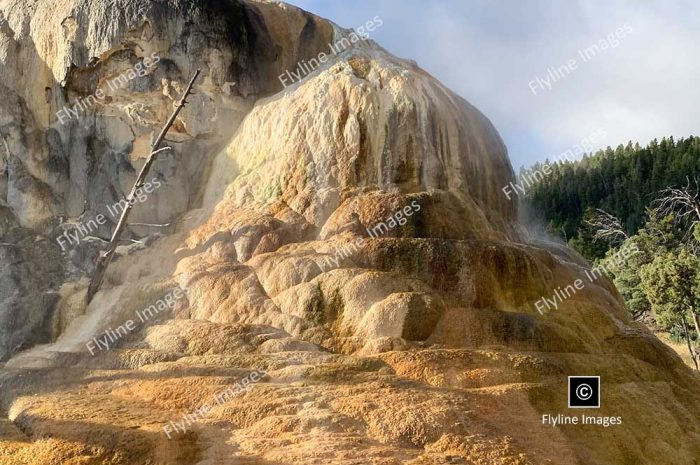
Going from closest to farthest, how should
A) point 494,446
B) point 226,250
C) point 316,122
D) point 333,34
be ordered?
point 494,446 → point 226,250 → point 316,122 → point 333,34

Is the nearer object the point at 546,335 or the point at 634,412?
the point at 634,412

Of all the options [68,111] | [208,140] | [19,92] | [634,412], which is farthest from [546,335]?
[19,92]

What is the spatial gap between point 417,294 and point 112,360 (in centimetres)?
377

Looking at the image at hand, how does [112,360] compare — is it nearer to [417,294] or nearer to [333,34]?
[417,294]

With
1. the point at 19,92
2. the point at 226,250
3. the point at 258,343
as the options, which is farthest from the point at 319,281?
the point at 19,92

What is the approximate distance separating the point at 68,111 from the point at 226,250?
555 cm

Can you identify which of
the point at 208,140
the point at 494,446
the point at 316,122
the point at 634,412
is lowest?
the point at 634,412

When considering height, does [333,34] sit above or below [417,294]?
above

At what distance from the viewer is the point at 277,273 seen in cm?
998

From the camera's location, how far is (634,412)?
7945 millimetres

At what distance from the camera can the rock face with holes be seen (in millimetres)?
6965

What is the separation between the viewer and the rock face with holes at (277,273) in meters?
6.96

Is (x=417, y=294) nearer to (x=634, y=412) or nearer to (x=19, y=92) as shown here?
(x=634, y=412)

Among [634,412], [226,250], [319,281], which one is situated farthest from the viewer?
[226,250]
